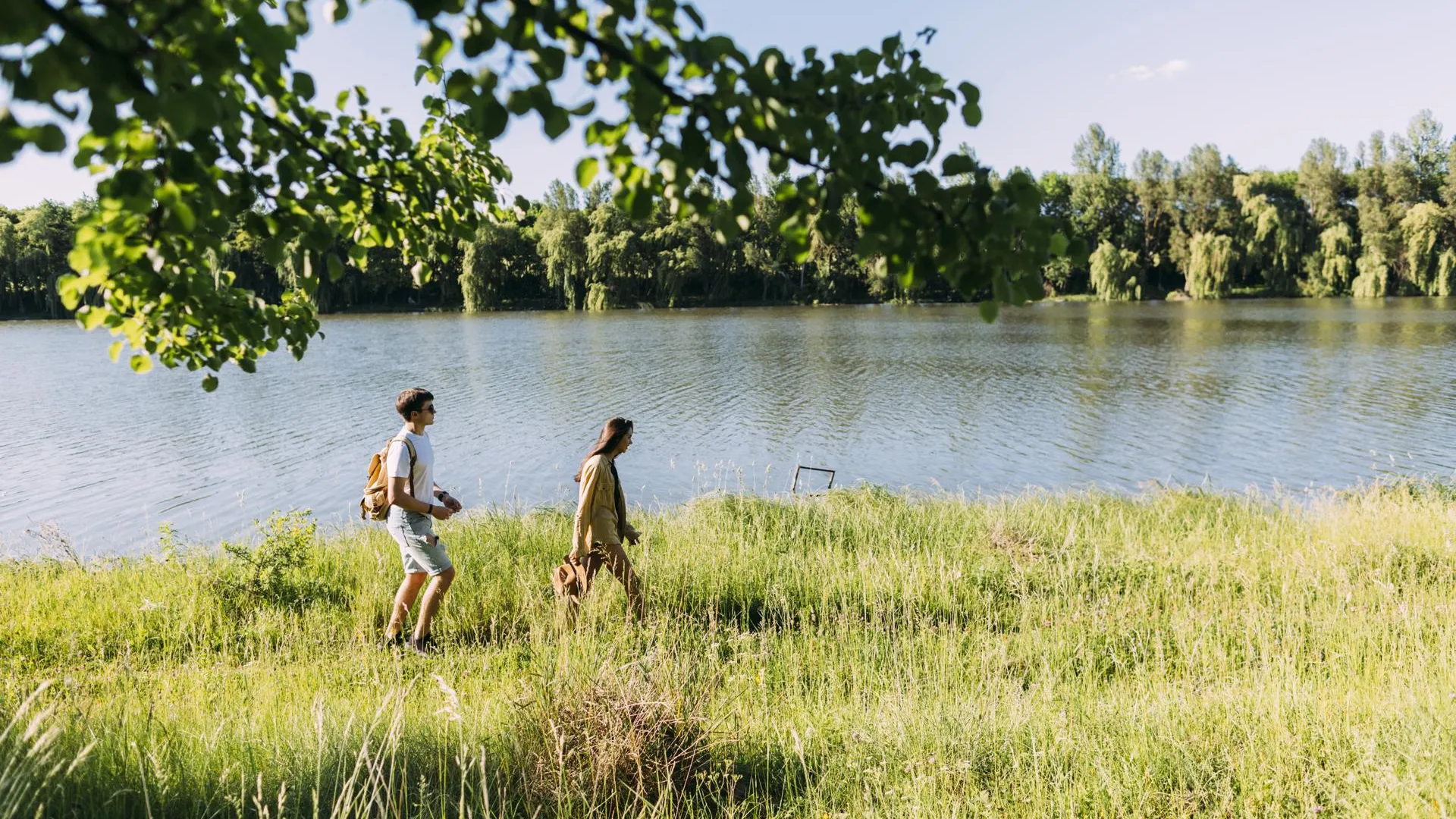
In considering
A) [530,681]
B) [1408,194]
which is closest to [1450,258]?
[1408,194]

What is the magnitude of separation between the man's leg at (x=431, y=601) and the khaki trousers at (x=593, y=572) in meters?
0.77

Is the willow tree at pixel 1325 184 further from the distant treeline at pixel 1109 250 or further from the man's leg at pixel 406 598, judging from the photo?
the man's leg at pixel 406 598

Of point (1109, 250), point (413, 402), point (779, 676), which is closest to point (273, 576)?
point (413, 402)

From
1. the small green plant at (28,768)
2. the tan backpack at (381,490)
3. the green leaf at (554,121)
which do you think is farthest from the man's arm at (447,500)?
the green leaf at (554,121)

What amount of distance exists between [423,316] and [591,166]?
74.4 metres

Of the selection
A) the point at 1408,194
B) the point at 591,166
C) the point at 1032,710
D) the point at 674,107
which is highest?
the point at 1408,194

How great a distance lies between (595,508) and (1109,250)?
7528cm

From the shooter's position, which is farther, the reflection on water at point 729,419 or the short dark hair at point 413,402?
the reflection on water at point 729,419

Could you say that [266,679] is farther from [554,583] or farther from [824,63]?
[824,63]

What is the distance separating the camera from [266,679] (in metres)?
5.08

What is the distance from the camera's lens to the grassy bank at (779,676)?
3439 mm

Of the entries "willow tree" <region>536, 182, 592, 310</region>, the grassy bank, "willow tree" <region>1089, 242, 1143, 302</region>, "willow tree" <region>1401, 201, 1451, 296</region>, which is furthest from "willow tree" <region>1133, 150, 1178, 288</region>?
the grassy bank

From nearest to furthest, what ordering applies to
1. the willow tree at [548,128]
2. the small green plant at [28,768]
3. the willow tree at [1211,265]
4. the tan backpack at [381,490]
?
1. the willow tree at [548,128]
2. the small green plant at [28,768]
3. the tan backpack at [381,490]
4. the willow tree at [1211,265]

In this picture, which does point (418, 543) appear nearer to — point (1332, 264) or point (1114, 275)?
point (1114, 275)
